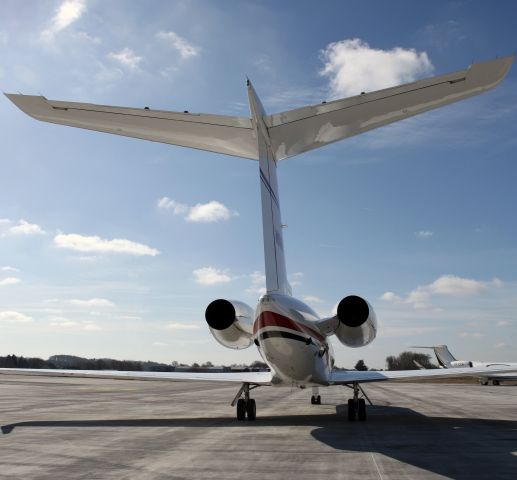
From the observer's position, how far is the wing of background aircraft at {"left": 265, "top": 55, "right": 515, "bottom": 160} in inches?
322

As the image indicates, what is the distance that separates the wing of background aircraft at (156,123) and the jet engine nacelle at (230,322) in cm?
338

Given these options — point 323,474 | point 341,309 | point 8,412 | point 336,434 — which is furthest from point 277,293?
point 8,412

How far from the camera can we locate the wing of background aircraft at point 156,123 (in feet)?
30.2

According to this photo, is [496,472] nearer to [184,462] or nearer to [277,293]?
[184,462]

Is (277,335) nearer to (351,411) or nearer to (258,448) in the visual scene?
(258,448)

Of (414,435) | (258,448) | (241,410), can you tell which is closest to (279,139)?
(258,448)

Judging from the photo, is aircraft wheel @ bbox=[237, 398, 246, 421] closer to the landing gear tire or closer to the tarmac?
the tarmac

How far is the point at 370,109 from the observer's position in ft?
31.5

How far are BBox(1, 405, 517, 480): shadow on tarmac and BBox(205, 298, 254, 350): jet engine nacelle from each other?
6.31ft

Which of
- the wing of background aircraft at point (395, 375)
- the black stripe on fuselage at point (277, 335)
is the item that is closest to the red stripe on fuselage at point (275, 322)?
the black stripe on fuselage at point (277, 335)

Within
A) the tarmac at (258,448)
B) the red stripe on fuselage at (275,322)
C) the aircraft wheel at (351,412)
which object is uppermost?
the red stripe on fuselage at (275,322)

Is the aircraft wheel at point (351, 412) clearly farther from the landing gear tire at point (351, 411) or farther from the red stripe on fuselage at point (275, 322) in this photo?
the red stripe on fuselage at point (275, 322)

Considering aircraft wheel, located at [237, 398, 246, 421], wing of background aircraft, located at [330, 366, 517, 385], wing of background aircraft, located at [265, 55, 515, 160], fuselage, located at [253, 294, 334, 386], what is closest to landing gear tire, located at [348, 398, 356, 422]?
wing of background aircraft, located at [330, 366, 517, 385]

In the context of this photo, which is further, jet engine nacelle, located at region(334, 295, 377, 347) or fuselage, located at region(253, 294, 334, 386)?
jet engine nacelle, located at region(334, 295, 377, 347)
